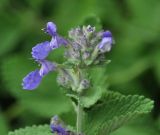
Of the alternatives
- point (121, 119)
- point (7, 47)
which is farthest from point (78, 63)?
point (7, 47)

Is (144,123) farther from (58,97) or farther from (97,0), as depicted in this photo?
(97,0)

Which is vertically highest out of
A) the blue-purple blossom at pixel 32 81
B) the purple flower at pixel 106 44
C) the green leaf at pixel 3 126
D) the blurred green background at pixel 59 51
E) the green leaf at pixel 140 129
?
the blurred green background at pixel 59 51

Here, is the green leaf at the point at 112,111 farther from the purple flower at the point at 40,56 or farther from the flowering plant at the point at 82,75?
the purple flower at the point at 40,56

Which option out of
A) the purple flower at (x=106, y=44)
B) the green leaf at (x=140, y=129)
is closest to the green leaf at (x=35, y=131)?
the purple flower at (x=106, y=44)

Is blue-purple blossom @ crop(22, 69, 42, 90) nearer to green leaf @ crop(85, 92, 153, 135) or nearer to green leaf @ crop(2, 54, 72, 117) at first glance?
green leaf @ crop(85, 92, 153, 135)

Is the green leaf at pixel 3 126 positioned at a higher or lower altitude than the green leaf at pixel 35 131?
higher
